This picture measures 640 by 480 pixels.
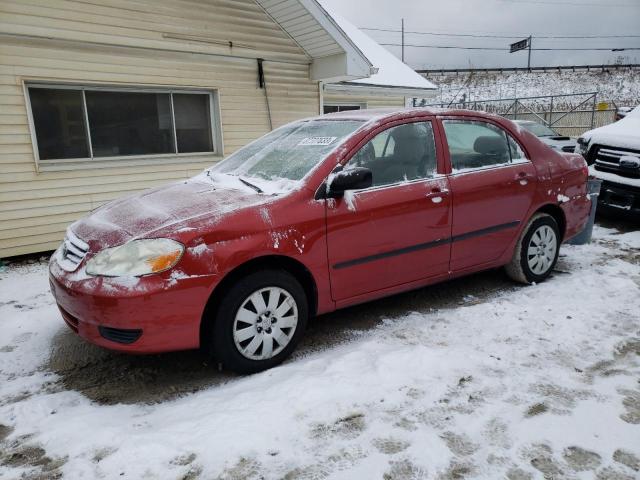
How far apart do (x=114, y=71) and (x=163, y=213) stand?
4.52 metres

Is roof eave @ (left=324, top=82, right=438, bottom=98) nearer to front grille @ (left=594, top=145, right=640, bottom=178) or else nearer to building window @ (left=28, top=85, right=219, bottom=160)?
building window @ (left=28, top=85, right=219, bottom=160)

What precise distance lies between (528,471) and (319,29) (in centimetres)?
713

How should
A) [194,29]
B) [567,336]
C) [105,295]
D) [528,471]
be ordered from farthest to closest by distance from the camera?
[194,29]
[567,336]
[105,295]
[528,471]

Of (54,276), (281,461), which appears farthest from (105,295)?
(281,461)

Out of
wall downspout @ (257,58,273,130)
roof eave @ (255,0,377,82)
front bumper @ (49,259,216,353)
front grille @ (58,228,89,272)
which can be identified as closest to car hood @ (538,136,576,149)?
roof eave @ (255,0,377,82)

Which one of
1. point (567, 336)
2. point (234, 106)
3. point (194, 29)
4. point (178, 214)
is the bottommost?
point (567, 336)

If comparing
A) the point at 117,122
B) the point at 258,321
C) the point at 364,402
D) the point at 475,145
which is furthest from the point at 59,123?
the point at 364,402

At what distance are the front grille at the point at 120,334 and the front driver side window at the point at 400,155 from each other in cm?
182

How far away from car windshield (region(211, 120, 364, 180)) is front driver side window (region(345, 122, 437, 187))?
21 centimetres

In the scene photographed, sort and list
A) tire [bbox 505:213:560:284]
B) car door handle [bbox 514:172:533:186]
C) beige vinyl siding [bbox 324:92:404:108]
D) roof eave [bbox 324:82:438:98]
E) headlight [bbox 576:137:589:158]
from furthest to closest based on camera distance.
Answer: beige vinyl siding [bbox 324:92:404:108], roof eave [bbox 324:82:438:98], headlight [bbox 576:137:589:158], tire [bbox 505:213:560:284], car door handle [bbox 514:172:533:186]

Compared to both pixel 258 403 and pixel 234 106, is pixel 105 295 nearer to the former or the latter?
pixel 258 403

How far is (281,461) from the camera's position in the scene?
91.2 inches

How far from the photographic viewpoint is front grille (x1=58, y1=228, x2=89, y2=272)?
10.1 ft

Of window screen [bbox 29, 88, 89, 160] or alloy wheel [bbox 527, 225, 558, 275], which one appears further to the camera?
window screen [bbox 29, 88, 89, 160]
